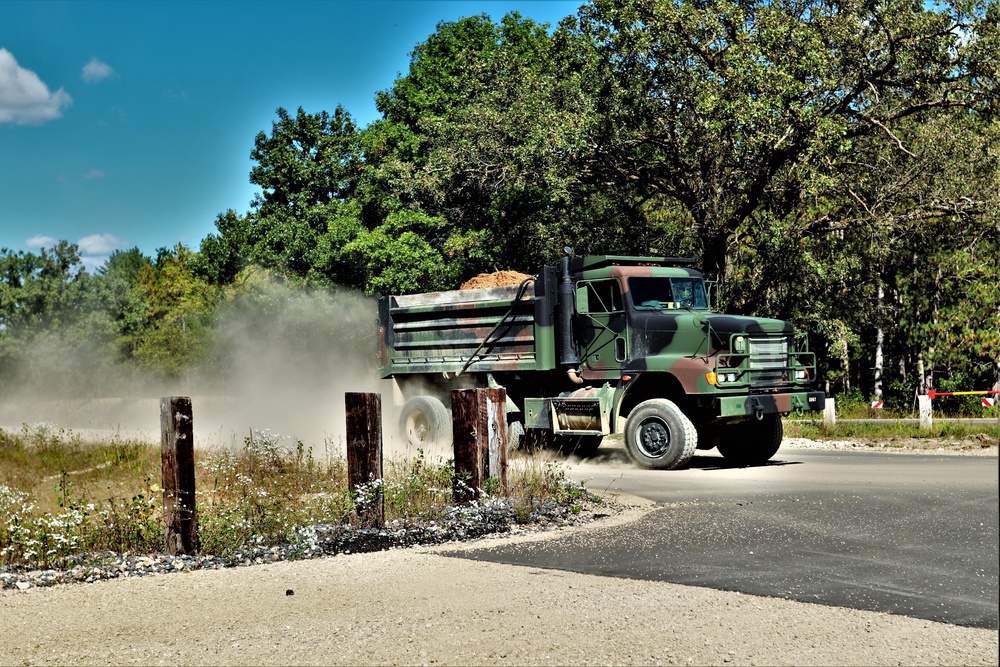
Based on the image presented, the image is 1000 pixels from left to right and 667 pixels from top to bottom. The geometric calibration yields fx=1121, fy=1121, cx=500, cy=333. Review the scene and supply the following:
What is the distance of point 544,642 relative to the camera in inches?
242

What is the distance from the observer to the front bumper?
615 inches

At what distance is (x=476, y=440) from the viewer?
1099 centimetres

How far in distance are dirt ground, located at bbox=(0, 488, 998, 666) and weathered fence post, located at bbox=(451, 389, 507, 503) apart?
104 inches

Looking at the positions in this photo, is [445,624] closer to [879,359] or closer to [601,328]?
[601,328]

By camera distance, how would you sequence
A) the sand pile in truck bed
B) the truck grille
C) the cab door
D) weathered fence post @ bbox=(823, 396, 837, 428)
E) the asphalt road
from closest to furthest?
the asphalt road → the truck grille → the cab door → weathered fence post @ bbox=(823, 396, 837, 428) → the sand pile in truck bed

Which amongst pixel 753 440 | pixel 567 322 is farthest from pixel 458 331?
pixel 753 440

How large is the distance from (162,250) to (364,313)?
67.8 m

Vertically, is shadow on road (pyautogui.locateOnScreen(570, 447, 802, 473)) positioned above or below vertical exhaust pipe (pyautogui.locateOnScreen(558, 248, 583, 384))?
below

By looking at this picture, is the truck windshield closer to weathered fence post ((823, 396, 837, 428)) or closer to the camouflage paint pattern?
the camouflage paint pattern

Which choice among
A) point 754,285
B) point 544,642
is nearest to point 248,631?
point 544,642

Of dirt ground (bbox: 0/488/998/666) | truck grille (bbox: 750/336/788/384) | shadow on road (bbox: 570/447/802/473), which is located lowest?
dirt ground (bbox: 0/488/998/666)

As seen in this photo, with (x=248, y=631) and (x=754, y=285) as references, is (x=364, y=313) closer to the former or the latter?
(x=754, y=285)

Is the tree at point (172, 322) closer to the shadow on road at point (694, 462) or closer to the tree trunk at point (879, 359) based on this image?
the tree trunk at point (879, 359)

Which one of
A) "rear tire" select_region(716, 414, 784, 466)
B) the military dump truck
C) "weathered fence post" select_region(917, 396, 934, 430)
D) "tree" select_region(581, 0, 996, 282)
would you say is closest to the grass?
the military dump truck
